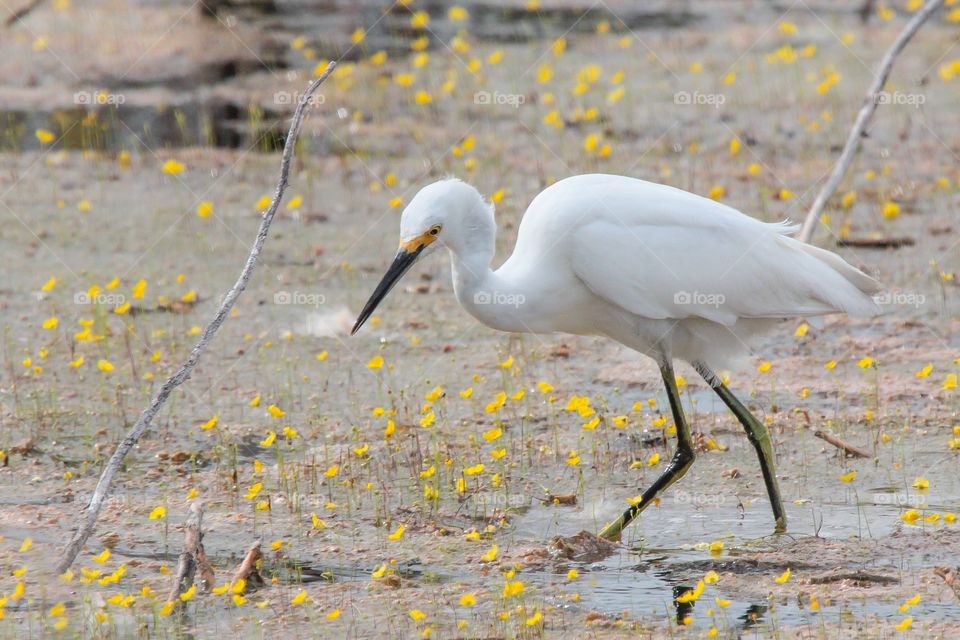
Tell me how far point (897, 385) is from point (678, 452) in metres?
1.66

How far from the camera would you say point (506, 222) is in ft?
29.2

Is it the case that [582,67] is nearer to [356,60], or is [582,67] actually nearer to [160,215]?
[356,60]

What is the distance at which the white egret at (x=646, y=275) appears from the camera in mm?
5117

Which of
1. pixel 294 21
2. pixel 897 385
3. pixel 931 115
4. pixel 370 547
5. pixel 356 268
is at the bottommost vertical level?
pixel 370 547

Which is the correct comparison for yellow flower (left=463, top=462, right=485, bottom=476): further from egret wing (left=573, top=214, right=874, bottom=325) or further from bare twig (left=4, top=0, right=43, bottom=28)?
bare twig (left=4, top=0, right=43, bottom=28)

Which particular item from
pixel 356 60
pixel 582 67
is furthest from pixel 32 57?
pixel 582 67
